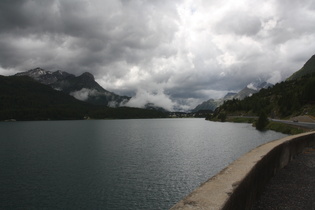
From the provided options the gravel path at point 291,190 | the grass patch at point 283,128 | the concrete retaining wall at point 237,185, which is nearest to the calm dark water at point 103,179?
the gravel path at point 291,190

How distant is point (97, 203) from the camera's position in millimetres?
30547

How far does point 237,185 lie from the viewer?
7.76 m

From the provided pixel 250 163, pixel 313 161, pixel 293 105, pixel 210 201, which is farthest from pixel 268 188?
pixel 293 105

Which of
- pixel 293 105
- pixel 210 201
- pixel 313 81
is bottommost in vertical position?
pixel 210 201

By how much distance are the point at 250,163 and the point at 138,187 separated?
28041 mm

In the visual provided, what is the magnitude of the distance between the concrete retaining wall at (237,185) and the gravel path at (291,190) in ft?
1.19

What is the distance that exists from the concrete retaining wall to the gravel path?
363 mm

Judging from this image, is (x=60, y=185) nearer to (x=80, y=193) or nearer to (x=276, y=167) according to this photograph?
(x=80, y=193)

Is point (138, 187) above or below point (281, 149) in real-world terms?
below

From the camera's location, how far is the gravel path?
9.80 m

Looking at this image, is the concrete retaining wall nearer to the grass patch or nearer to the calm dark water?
the calm dark water

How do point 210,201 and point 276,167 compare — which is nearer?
point 210,201

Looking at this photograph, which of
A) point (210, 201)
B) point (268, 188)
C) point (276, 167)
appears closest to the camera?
point (210, 201)

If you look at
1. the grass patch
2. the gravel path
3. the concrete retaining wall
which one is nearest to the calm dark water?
the gravel path
